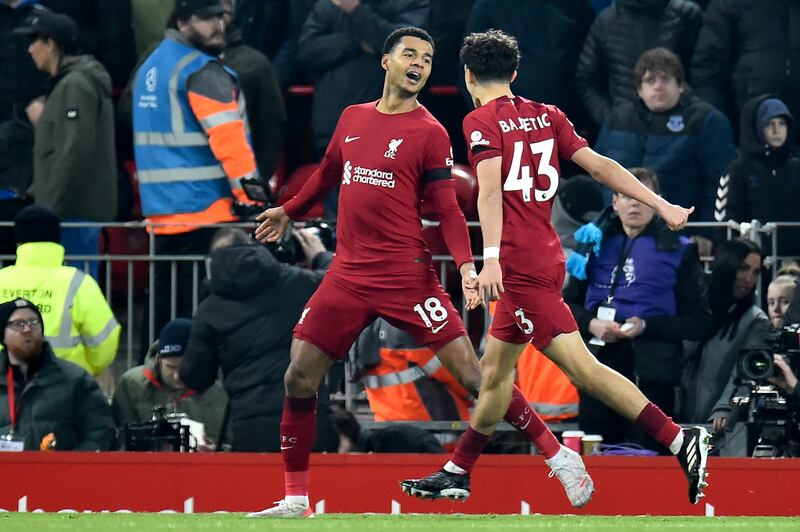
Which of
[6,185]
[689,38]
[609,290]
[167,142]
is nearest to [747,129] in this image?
[689,38]

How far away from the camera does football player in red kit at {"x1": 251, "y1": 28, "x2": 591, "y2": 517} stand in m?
9.68

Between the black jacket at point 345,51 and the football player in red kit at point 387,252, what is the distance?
157 inches

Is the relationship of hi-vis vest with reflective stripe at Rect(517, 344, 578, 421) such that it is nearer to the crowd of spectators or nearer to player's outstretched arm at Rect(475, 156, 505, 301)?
the crowd of spectators

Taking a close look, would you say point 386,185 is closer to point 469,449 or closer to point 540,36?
point 469,449

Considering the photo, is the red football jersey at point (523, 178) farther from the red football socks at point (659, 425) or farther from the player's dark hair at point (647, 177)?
the player's dark hair at point (647, 177)

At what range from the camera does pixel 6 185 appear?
1427 cm

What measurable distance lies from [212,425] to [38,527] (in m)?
3.27

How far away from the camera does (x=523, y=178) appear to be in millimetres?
9492

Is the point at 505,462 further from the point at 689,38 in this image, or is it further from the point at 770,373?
the point at 689,38

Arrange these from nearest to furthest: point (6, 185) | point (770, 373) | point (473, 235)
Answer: point (770, 373) < point (473, 235) < point (6, 185)

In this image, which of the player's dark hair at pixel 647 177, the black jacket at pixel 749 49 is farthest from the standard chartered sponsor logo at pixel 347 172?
the black jacket at pixel 749 49

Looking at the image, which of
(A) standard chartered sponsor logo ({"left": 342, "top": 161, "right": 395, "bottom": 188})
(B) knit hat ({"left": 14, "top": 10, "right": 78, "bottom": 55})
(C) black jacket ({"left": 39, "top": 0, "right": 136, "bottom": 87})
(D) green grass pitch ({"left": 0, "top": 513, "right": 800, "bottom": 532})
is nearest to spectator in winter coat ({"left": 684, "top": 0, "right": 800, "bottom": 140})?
(C) black jacket ({"left": 39, "top": 0, "right": 136, "bottom": 87})

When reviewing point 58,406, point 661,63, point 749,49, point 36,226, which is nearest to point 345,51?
point 661,63

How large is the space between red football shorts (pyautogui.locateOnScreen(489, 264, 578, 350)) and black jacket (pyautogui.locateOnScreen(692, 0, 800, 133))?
182 inches
